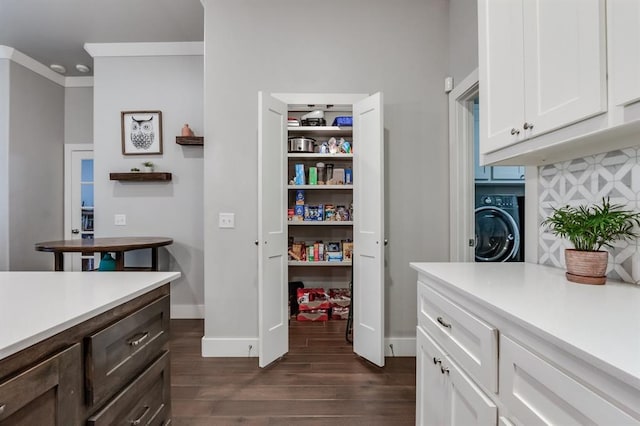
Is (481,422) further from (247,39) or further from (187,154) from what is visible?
(187,154)

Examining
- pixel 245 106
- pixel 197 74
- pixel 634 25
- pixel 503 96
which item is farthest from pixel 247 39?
pixel 634 25

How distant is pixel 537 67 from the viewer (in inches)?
43.4

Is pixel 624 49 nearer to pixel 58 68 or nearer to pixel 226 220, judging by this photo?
pixel 226 220

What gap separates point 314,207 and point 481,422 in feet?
7.72

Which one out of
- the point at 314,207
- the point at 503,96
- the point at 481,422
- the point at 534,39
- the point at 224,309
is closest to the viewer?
the point at 481,422

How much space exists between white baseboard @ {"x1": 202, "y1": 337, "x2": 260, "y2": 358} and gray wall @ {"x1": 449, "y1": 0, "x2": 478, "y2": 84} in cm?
277

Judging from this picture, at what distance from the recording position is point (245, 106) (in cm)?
252

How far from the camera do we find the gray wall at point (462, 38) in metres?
2.12

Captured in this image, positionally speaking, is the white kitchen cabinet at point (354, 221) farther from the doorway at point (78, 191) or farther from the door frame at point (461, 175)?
the doorway at point (78, 191)

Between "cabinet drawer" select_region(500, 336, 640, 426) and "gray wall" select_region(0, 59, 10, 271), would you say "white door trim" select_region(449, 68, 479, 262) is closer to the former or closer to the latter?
"cabinet drawer" select_region(500, 336, 640, 426)

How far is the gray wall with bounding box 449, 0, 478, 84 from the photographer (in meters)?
2.12

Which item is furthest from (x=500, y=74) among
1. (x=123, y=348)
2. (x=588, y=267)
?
(x=123, y=348)

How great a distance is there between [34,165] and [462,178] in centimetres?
512

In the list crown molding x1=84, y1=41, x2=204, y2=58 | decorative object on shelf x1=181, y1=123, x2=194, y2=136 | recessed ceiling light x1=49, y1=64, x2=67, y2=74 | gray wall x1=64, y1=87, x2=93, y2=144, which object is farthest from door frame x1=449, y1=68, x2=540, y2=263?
recessed ceiling light x1=49, y1=64, x2=67, y2=74
